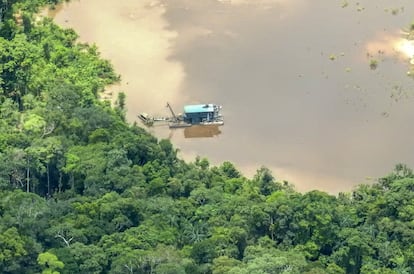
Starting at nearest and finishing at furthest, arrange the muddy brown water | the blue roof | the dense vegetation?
the dense vegetation
the muddy brown water
the blue roof

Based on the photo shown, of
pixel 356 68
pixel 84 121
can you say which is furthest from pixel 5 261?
pixel 356 68

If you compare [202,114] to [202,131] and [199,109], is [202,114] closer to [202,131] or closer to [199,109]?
[199,109]

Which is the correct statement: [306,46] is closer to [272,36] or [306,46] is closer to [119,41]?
[272,36]

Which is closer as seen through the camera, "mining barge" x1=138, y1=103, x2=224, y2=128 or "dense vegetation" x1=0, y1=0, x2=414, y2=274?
"dense vegetation" x1=0, y1=0, x2=414, y2=274

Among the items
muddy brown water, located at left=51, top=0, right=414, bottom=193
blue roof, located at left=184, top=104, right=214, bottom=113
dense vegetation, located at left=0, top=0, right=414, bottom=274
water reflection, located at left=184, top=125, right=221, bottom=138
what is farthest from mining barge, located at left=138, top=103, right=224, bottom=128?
dense vegetation, located at left=0, top=0, right=414, bottom=274

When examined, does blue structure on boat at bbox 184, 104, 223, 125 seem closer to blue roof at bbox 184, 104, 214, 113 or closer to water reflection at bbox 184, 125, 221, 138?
blue roof at bbox 184, 104, 214, 113

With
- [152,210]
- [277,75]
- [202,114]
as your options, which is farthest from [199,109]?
[152,210]

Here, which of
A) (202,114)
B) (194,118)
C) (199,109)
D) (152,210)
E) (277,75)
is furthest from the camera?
(277,75)
